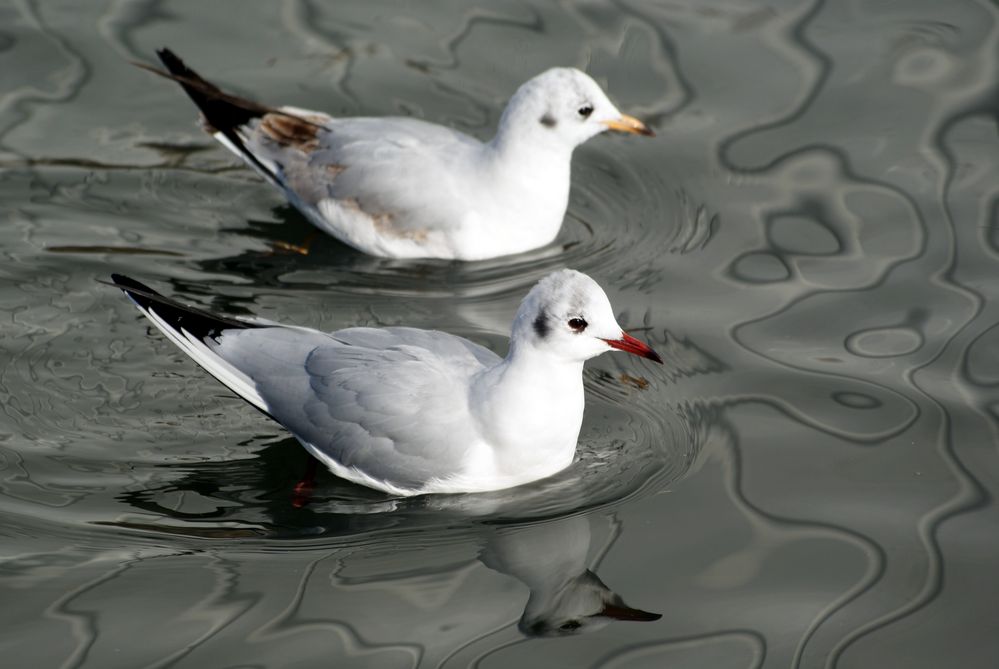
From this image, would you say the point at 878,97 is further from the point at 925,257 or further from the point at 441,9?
the point at 441,9

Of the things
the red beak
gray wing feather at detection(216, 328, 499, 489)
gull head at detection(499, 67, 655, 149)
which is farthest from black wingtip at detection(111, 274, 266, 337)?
gull head at detection(499, 67, 655, 149)

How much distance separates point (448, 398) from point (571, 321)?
27.0 inches

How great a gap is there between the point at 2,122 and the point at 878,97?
19.6 feet

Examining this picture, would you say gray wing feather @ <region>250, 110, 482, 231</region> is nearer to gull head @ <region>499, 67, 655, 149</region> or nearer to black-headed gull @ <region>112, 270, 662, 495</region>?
gull head @ <region>499, 67, 655, 149</region>

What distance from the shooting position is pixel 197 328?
6.98 meters

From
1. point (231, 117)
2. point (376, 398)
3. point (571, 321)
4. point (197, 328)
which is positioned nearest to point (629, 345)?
point (571, 321)

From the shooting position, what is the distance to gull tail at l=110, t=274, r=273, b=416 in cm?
689

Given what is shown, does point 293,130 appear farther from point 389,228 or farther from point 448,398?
point 448,398

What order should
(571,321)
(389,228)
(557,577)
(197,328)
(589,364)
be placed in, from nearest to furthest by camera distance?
1. (557,577)
2. (571,321)
3. (197,328)
4. (589,364)
5. (389,228)

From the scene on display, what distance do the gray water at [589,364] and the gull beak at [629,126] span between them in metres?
0.61

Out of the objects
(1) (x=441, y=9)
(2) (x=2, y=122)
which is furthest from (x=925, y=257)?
(2) (x=2, y=122)

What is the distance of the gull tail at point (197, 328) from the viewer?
271 inches

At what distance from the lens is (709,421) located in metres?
7.27

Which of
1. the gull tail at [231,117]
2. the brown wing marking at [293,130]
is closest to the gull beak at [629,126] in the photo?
the brown wing marking at [293,130]
